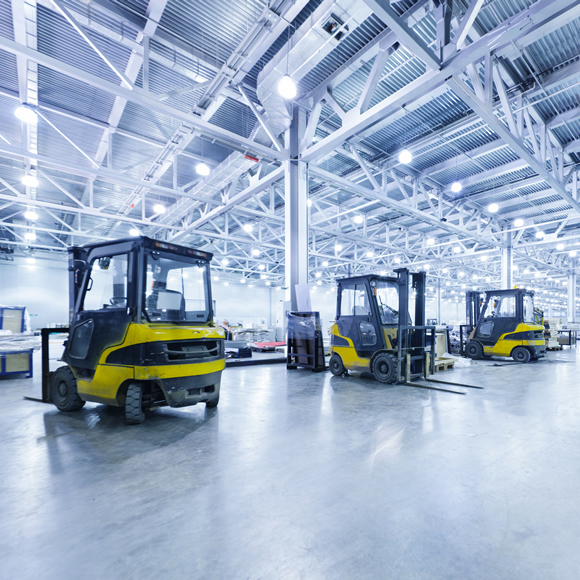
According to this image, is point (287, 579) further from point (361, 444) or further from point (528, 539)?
point (361, 444)

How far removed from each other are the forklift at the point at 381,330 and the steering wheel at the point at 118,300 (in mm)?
4791

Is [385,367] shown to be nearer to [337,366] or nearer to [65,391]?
[337,366]

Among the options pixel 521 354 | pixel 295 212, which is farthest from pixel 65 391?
pixel 521 354

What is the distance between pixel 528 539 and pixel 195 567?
1993mm

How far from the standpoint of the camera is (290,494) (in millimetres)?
2559

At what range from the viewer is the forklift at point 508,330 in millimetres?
11164

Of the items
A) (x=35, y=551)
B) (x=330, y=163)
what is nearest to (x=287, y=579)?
(x=35, y=551)

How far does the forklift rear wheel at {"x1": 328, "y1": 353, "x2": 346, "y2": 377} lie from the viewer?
794 cm

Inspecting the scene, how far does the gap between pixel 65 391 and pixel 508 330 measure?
12.6 meters

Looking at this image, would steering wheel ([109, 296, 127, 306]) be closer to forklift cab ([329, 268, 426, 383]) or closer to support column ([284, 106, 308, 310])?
forklift cab ([329, 268, 426, 383])

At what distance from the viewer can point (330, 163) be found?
36.6 ft

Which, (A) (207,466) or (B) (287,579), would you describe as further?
(A) (207,466)

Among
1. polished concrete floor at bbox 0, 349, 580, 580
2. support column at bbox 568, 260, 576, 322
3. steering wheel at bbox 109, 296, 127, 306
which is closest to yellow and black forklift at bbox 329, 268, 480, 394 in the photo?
polished concrete floor at bbox 0, 349, 580, 580

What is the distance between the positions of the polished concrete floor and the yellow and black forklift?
225 centimetres
